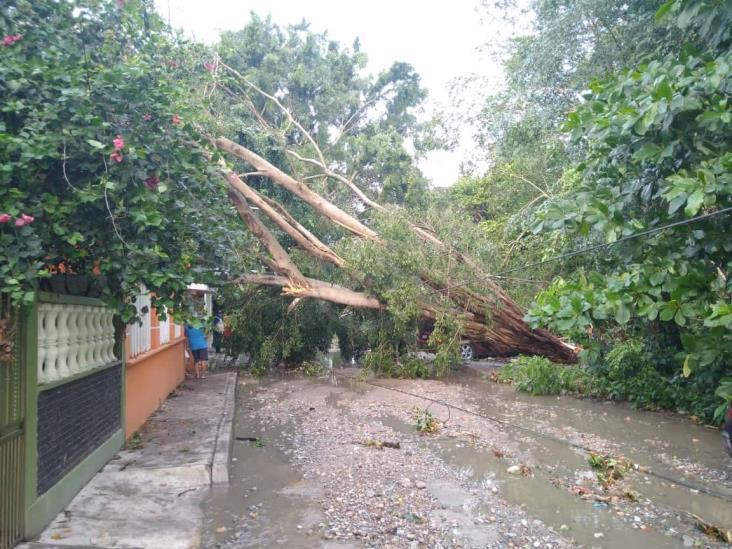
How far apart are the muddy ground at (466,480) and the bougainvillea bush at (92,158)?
2.23 meters

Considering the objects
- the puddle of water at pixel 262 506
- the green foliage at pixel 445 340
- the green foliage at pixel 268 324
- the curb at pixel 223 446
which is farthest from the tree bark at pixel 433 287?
the puddle of water at pixel 262 506

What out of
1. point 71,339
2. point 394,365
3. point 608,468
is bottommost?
point 608,468

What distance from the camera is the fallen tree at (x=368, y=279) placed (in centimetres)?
1273

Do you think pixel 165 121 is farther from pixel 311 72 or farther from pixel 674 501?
pixel 311 72

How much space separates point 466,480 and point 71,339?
3.91 m

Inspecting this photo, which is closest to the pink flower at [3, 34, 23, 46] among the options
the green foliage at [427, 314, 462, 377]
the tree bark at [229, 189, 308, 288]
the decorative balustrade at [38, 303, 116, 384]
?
the decorative balustrade at [38, 303, 116, 384]

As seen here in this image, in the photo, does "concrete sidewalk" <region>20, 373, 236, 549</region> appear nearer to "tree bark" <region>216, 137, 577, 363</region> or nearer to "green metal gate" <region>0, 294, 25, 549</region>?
"green metal gate" <region>0, 294, 25, 549</region>

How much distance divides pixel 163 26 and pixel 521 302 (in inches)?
399

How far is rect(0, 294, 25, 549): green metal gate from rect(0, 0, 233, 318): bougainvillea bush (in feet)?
0.88

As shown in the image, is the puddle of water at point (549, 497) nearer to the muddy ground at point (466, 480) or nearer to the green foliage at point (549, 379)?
the muddy ground at point (466, 480)

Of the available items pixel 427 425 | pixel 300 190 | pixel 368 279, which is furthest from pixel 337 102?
pixel 427 425

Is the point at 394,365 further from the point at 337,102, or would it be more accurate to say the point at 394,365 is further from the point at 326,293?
the point at 337,102

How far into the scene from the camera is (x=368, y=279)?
13016 millimetres

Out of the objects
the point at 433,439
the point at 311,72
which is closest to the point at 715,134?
the point at 433,439
